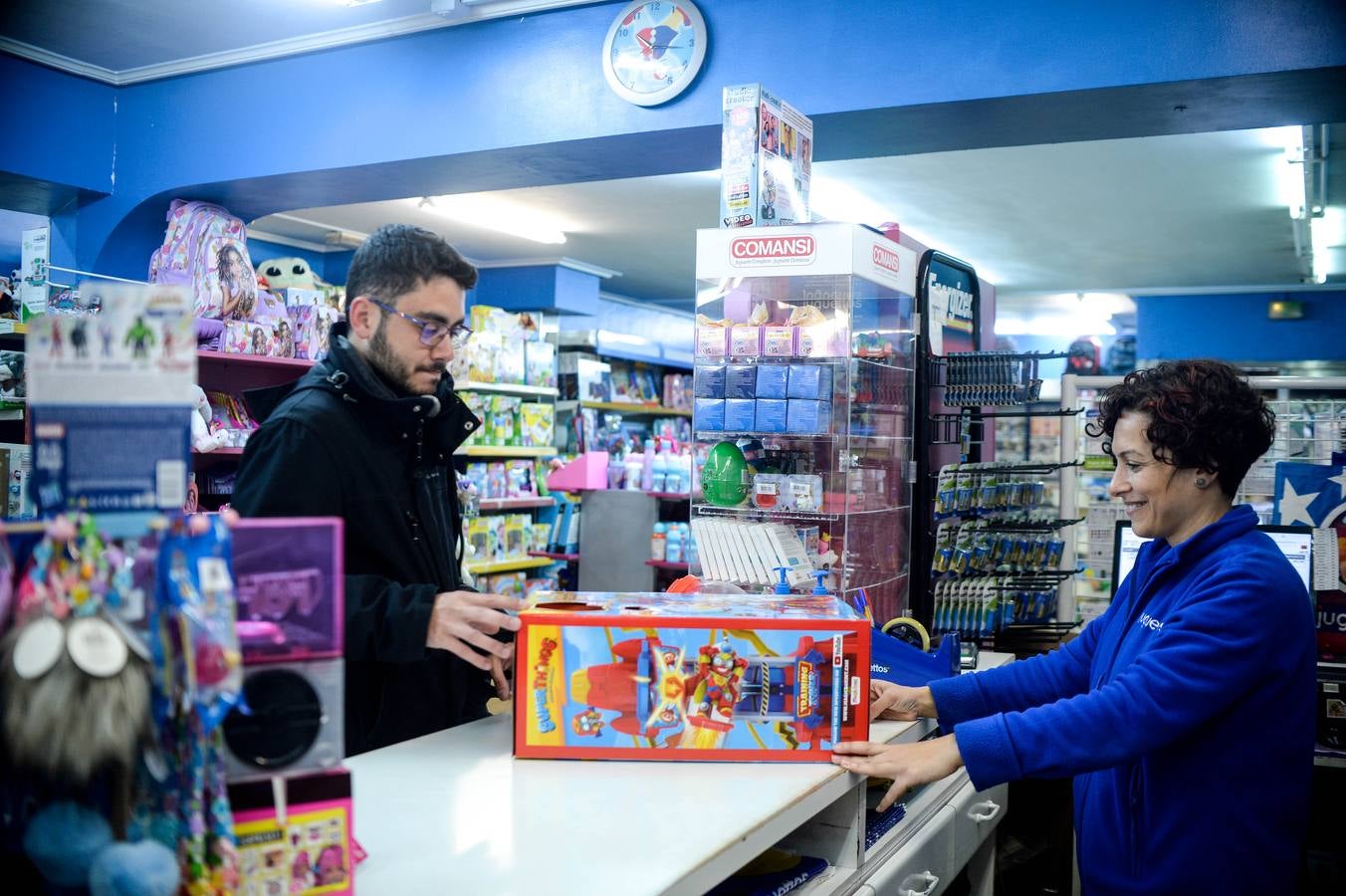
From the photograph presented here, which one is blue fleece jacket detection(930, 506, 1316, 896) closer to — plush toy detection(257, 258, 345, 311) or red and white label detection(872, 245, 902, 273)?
red and white label detection(872, 245, 902, 273)

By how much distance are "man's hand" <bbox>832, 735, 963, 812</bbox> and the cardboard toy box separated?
0.05 m

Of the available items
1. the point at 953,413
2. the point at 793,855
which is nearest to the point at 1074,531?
the point at 953,413

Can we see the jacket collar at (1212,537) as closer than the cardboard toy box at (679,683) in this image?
No

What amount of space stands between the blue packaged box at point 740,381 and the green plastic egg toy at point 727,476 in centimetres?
18

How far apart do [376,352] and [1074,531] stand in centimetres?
370

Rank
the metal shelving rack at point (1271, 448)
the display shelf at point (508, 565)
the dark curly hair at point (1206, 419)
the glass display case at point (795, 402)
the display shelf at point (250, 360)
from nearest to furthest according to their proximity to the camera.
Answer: the dark curly hair at point (1206, 419) < the glass display case at point (795, 402) < the metal shelving rack at point (1271, 448) < the display shelf at point (250, 360) < the display shelf at point (508, 565)

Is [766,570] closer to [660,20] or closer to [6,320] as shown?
[660,20]

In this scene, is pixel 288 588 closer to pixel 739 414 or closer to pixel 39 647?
pixel 39 647

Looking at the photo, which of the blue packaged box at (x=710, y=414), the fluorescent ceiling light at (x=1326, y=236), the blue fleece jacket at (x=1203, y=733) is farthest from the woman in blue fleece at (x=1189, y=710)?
the fluorescent ceiling light at (x=1326, y=236)

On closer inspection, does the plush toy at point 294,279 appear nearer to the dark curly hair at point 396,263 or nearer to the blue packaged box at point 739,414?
the blue packaged box at point 739,414

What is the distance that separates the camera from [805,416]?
12.2 ft

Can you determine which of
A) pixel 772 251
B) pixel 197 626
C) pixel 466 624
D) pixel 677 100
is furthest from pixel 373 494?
pixel 677 100

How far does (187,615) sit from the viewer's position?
1.04 meters

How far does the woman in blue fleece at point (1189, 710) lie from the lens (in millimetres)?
1956
